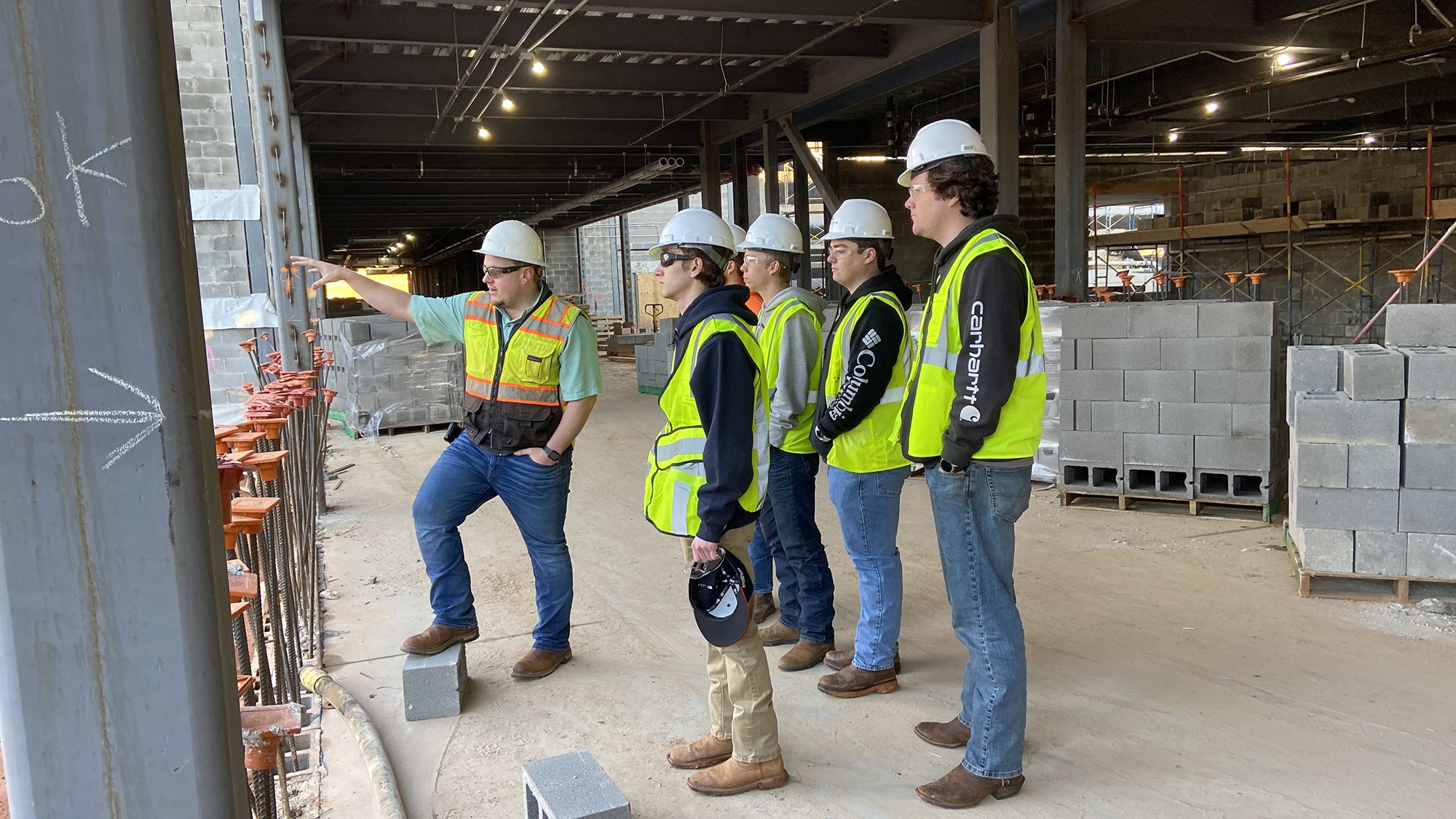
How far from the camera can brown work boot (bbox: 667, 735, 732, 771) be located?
3705 mm

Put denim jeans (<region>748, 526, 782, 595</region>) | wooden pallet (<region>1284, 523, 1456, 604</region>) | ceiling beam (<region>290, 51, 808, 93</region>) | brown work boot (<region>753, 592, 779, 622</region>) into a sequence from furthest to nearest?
ceiling beam (<region>290, 51, 808, 93</region>) → brown work boot (<region>753, 592, 779, 622</region>) → wooden pallet (<region>1284, 523, 1456, 604</region>) → denim jeans (<region>748, 526, 782, 595</region>)

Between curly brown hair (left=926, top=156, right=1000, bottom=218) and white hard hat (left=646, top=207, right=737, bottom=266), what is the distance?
0.73 meters

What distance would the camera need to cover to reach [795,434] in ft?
15.3

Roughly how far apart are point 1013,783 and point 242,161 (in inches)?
412

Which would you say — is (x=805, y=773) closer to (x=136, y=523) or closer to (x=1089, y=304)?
(x=136, y=523)

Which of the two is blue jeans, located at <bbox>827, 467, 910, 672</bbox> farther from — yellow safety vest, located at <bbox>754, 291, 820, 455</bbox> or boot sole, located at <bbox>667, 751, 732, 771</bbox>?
boot sole, located at <bbox>667, 751, 732, 771</bbox>

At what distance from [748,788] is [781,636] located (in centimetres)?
157

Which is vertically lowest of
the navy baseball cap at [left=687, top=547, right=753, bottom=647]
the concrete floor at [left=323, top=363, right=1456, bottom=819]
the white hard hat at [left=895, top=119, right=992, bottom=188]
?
the concrete floor at [left=323, top=363, right=1456, bottom=819]

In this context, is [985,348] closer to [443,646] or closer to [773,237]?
[773,237]

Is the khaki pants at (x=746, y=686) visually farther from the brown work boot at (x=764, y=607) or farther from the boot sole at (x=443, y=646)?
the brown work boot at (x=764, y=607)

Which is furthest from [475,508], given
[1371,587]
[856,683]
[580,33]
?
[580,33]

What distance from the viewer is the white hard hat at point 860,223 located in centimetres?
454

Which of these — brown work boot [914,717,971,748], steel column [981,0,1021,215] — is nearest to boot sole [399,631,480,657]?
brown work boot [914,717,971,748]

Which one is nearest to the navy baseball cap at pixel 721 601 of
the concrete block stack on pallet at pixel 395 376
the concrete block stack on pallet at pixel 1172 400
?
the concrete block stack on pallet at pixel 1172 400
